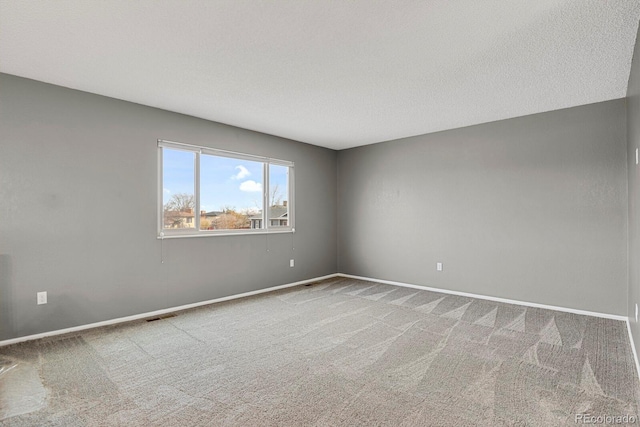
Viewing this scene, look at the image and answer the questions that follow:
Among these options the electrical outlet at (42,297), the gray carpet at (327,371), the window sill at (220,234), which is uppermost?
the window sill at (220,234)

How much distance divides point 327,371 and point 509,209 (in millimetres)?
3412

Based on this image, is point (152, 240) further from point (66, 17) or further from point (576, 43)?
point (576, 43)

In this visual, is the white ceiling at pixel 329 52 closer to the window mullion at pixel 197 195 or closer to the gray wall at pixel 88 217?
the gray wall at pixel 88 217

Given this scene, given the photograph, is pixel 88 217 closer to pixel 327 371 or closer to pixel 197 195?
pixel 197 195

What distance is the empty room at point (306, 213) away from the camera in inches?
84.2

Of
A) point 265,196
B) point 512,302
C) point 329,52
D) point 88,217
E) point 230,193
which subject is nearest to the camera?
A: point 329,52

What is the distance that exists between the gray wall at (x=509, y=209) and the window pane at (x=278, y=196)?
4.62 feet

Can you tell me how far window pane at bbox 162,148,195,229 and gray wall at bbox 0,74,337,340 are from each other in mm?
162

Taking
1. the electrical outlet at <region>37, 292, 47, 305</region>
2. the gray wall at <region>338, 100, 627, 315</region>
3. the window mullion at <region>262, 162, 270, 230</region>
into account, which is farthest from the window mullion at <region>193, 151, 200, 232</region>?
the gray wall at <region>338, 100, 627, 315</region>

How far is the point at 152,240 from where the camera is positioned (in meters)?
3.92

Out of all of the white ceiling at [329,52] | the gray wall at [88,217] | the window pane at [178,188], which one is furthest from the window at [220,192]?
the white ceiling at [329,52]

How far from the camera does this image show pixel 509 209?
175 inches

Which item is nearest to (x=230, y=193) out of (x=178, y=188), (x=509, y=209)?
(x=178, y=188)

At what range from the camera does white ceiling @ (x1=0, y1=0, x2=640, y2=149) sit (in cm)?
209
